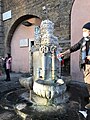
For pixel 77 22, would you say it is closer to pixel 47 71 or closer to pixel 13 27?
pixel 47 71

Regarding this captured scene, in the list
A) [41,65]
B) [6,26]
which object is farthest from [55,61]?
[6,26]

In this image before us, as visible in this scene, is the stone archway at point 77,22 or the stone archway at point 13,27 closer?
the stone archway at point 77,22

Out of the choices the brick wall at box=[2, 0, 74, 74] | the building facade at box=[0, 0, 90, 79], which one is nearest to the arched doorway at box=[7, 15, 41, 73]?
the building facade at box=[0, 0, 90, 79]

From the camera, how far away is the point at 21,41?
1088cm

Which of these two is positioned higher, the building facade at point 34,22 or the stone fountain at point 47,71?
the building facade at point 34,22

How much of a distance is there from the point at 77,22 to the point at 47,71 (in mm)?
3858

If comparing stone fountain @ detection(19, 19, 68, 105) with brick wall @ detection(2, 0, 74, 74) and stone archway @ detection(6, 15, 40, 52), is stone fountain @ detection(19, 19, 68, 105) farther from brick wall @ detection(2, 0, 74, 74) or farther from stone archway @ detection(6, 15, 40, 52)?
stone archway @ detection(6, 15, 40, 52)

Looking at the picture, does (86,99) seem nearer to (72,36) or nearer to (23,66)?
(72,36)

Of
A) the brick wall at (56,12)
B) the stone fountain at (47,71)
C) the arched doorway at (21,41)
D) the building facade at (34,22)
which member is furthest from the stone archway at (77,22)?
the stone fountain at (47,71)

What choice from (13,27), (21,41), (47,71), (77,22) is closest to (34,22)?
(21,41)

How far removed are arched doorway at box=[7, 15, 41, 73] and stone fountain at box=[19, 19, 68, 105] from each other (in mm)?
5865

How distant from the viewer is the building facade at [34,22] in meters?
7.30

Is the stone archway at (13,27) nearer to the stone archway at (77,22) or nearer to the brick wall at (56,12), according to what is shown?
the brick wall at (56,12)

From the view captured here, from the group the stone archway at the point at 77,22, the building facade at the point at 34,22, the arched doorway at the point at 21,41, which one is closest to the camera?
the stone archway at the point at 77,22
